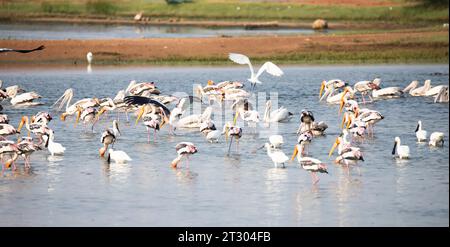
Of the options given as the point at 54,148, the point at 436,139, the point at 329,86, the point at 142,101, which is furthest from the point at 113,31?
the point at 436,139

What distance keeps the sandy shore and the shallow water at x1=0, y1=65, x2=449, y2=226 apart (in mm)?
12463

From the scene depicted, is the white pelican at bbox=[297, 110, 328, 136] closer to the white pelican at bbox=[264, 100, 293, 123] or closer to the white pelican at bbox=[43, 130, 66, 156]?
the white pelican at bbox=[264, 100, 293, 123]

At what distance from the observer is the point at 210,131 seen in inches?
654

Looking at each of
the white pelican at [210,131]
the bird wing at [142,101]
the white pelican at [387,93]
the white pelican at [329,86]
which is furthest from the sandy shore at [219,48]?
the white pelican at [210,131]

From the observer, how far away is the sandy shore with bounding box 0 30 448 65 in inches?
1251

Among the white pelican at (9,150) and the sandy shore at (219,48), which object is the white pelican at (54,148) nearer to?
the white pelican at (9,150)

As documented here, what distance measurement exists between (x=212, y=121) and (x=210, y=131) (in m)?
1.37

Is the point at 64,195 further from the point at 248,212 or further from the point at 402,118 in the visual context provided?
the point at 402,118

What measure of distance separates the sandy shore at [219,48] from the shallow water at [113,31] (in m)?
3.32

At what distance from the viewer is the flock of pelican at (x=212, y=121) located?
1432 cm

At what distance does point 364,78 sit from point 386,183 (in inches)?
573

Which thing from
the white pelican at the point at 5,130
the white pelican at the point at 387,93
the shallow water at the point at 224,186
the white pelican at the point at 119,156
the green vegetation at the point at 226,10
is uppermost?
the green vegetation at the point at 226,10

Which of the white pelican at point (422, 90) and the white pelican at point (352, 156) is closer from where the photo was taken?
the white pelican at point (352, 156)

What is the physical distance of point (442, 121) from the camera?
61.1ft
